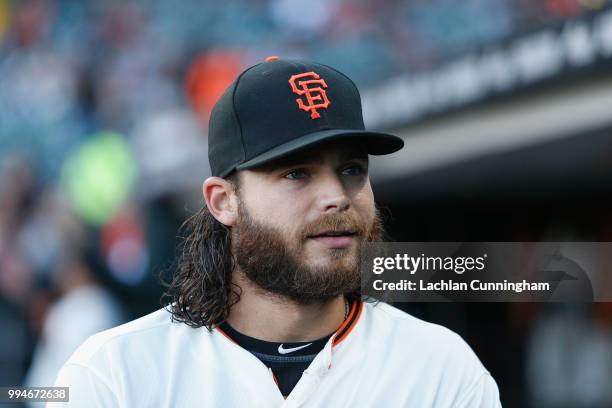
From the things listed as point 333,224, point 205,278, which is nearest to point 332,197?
point 333,224

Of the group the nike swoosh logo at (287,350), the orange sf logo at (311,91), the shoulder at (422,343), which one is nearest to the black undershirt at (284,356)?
the nike swoosh logo at (287,350)

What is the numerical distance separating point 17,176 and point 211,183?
344 cm

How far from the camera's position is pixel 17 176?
4.76 meters

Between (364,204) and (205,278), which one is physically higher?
(364,204)

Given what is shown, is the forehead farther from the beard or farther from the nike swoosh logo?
the nike swoosh logo

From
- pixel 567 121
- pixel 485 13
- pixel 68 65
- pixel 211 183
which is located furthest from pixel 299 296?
pixel 68 65

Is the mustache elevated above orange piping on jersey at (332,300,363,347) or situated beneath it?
elevated above

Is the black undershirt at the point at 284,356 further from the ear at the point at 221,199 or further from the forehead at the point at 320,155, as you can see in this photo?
the forehead at the point at 320,155

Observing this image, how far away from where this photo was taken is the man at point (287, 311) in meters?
1.50

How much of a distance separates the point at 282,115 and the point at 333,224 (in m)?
0.23

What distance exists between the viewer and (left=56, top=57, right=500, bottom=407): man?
58.9 inches

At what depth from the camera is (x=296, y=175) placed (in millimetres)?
1511

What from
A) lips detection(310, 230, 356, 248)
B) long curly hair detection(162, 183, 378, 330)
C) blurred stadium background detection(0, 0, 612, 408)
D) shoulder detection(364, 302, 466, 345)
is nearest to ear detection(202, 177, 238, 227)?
long curly hair detection(162, 183, 378, 330)

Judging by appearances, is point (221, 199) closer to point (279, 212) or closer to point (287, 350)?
point (279, 212)
